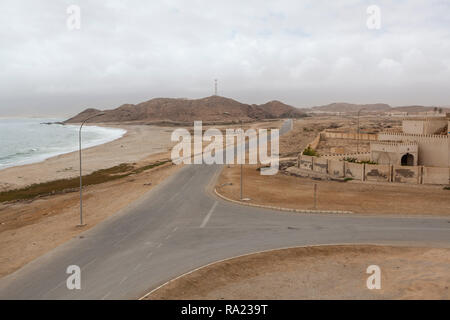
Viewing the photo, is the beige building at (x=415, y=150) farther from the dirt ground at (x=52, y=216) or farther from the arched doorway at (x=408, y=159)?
the dirt ground at (x=52, y=216)

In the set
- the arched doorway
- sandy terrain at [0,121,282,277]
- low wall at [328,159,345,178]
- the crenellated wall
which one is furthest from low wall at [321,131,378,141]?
sandy terrain at [0,121,282,277]

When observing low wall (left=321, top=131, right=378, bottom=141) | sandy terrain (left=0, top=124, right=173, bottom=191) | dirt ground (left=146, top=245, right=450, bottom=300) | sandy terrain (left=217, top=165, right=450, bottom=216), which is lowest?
dirt ground (left=146, top=245, right=450, bottom=300)

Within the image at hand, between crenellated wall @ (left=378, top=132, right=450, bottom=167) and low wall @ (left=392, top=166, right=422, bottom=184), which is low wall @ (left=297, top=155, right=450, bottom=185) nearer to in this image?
low wall @ (left=392, top=166, right=422, bottom=184)

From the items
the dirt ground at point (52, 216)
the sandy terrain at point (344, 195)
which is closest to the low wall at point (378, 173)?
the sandy terrain at point (344, 195)

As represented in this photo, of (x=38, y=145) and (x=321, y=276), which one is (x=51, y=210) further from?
(x=38, y=145)

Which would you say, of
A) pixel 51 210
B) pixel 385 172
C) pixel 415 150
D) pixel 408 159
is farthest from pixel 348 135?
pixel 51 210
